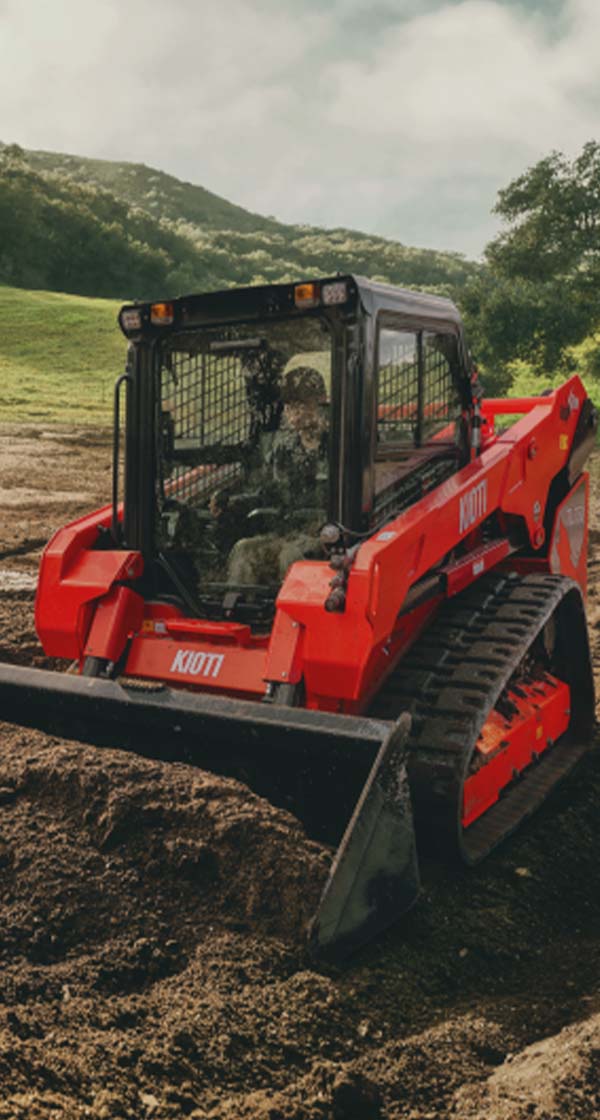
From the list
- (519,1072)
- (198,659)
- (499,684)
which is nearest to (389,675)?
(499,684)

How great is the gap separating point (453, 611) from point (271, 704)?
1075 mm

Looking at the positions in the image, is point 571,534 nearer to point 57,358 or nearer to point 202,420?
point 202,420

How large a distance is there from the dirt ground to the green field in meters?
16.5

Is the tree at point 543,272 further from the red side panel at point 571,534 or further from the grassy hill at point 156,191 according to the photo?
the grassy hill at point 156,191

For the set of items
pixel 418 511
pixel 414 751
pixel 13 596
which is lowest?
pixel 13 596

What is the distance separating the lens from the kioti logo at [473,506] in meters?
4.78

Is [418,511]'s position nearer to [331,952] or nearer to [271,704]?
[271,704]

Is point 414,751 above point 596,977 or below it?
above

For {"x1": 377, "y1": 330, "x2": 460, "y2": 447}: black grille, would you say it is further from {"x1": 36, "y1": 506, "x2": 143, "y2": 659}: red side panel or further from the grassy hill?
the grassy hill

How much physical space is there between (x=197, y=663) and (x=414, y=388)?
4.63 feet

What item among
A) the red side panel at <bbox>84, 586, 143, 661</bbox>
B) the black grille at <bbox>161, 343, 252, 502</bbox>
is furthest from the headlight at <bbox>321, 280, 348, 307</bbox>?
the red side panel at <bbox>84, 586, 143, 661</bbox>

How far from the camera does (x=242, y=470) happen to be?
4.74m

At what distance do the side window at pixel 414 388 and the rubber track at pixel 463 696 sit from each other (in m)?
0.75

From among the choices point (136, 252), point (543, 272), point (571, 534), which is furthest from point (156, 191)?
point (571, 534)
